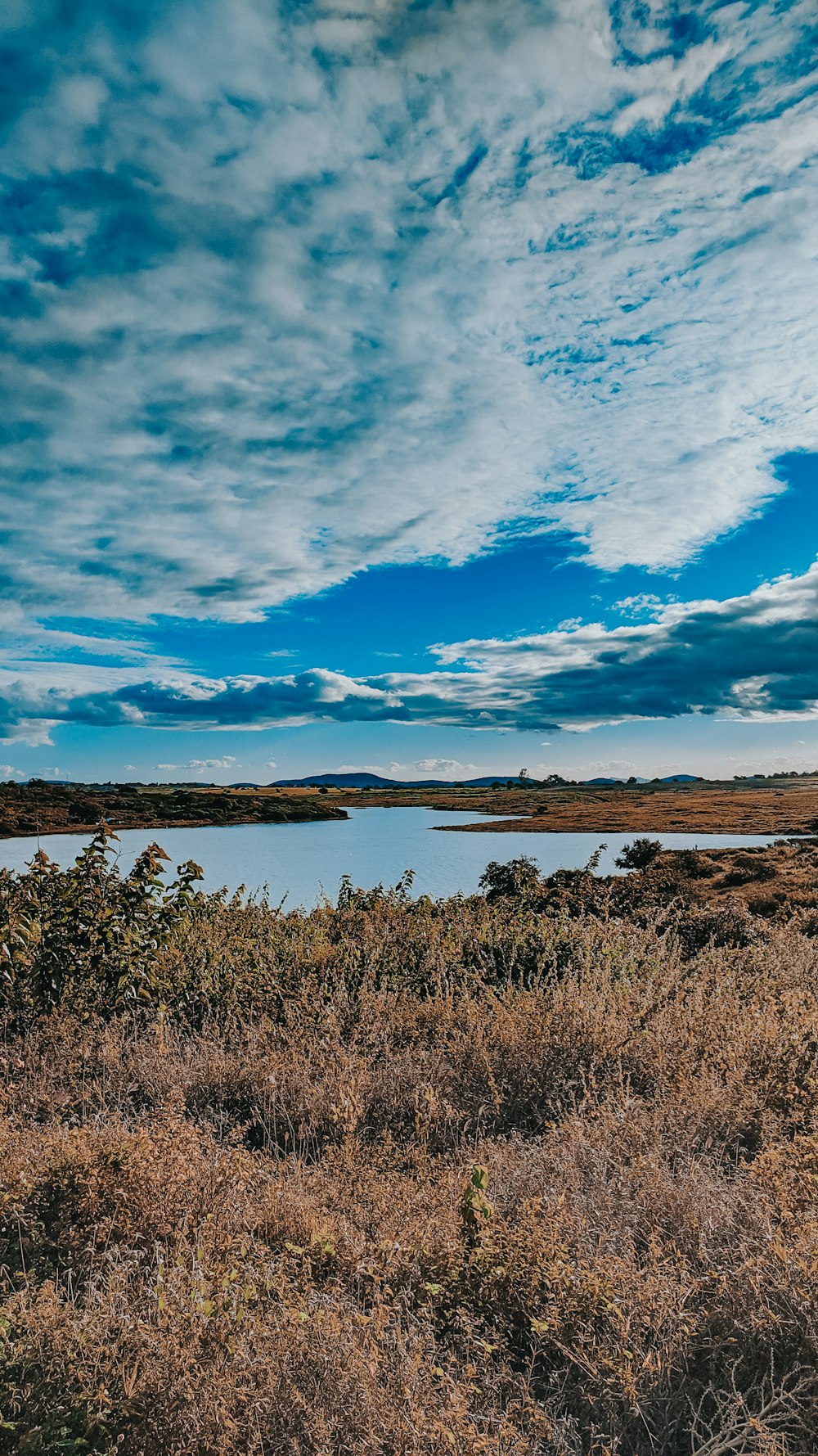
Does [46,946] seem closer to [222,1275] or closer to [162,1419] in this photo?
[222,1275]

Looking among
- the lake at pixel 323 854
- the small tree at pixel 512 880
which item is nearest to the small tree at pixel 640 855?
the lake at pixel 323 854

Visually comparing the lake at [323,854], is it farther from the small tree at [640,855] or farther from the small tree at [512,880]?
the small tree at [640,855]

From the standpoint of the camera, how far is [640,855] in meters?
21.5

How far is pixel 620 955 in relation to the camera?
9.31m

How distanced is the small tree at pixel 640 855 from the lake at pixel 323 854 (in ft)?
1.94

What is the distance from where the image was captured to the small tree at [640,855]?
21.1 metres

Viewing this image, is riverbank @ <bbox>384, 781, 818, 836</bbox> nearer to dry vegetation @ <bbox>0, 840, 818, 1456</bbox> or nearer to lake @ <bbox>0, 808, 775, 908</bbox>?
lake @ <bbox>0, 808, 775, 908</bbox>

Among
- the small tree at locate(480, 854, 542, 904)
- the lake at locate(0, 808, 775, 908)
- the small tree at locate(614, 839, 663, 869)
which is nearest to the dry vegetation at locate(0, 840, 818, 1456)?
the lake at locate(0, 808, 775, 908)

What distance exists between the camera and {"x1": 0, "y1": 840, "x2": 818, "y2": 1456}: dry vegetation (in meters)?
2.88

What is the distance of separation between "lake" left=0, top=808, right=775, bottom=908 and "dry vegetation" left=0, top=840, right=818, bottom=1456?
7.19 ft

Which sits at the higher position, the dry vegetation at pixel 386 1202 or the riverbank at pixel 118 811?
the riverbank at pixel 118 811

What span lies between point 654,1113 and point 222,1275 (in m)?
3.07

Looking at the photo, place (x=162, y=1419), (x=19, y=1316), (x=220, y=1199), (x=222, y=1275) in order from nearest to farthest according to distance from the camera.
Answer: (x=162, y=1419) → (x=19, y=1316) → (x=222, y=1275) → (x=220, y=1199)

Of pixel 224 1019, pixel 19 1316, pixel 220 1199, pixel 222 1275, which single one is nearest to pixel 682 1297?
pixel 222 1275
